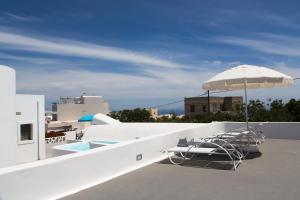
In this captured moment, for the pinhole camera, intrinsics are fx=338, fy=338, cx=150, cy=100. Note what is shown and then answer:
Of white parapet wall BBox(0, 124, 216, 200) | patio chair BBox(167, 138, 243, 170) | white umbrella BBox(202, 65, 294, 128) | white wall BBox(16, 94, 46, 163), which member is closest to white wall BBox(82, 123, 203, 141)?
white wall BBox(16, 94, 46, 163)

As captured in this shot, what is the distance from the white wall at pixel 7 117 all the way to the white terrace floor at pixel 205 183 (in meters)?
4.94

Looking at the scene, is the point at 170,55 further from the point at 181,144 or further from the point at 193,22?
the point at 181,144

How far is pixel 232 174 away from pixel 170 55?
20.8 m

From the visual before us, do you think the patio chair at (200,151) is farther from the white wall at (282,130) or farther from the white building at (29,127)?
the white building at (29,127)

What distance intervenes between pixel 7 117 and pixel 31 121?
20.2 feet

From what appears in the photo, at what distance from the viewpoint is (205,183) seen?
6.01 m

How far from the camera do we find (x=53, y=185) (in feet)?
17.2

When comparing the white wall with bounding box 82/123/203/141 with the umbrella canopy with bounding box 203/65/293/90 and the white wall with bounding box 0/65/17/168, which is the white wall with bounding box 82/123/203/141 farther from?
the white wall with bounding box 0/65/17/168

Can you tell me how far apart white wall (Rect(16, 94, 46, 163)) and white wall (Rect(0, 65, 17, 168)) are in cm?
512

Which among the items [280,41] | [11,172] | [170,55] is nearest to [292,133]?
[11,172]

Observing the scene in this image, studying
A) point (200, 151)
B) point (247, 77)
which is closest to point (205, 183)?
point (200, 151)

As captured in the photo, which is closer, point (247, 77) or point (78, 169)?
point (78, 169)

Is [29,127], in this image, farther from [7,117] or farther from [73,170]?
[73,170]

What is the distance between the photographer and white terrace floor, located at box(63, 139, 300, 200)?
5.29m
